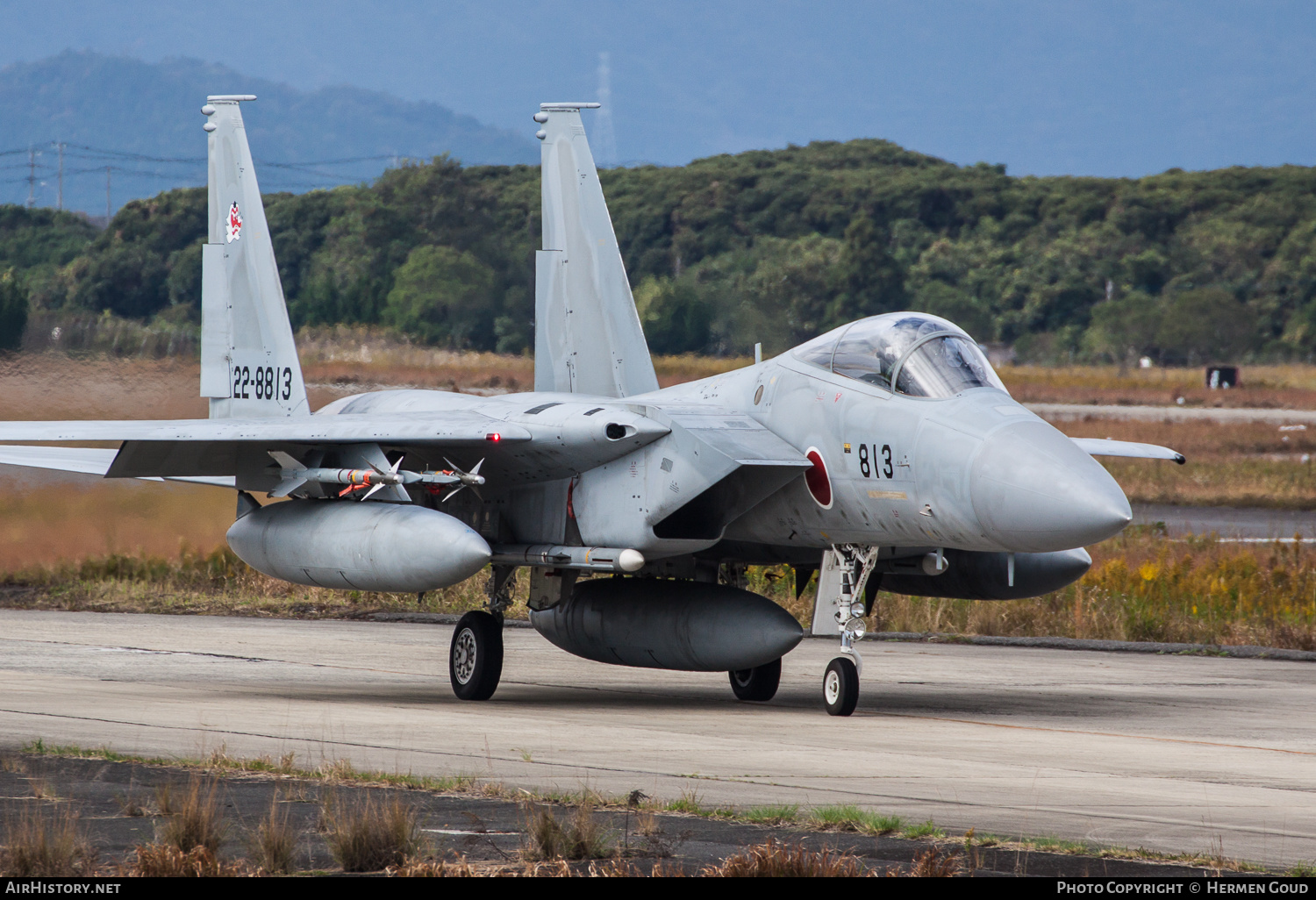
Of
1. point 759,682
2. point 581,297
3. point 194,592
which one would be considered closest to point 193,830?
point 759,682

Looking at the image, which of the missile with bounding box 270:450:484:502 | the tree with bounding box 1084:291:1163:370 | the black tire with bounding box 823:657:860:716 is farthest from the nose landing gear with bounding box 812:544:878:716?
the tree with bounding box 1084:291:1163:370

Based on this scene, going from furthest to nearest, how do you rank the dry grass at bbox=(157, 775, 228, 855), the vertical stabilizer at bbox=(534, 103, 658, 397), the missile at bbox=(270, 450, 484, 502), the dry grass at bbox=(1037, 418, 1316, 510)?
the dry grass at bbox=(1037, 418, 1316, 510) → the vertical stabilizer at bbox=(534, 103, 658, 397) → the missile at bbox=(270, 450, 484, 502) → the dry grass at bbox=(157, 775, 228, 855)

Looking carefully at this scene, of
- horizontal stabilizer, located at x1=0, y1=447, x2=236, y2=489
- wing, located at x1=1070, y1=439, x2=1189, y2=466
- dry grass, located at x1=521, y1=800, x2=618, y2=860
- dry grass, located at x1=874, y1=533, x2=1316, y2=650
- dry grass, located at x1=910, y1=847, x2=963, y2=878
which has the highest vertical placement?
wing, located at x1=1070, y1=439, x2=1189, y2=466

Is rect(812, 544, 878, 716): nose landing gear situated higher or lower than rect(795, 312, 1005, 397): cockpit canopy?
lower

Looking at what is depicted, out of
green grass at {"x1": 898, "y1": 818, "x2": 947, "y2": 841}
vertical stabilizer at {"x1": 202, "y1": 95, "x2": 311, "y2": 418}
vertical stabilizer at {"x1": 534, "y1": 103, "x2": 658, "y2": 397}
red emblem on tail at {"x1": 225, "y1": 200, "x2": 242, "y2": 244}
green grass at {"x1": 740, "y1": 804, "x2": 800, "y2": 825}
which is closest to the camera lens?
green grass at {"x1": 898, "y1": 818, "x2": 947, "y2": 841}

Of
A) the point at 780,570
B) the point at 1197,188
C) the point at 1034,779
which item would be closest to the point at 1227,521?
the point at 780,570

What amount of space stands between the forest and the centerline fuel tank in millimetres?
8763

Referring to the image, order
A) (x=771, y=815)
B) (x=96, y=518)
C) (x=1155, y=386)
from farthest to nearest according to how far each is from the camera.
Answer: (x=1155, y=386) < (x=96, y=518) < (x=771, y=815)

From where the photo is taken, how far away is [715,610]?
12305 mm

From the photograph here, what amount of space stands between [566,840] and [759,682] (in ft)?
23.2

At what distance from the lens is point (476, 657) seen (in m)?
12.9

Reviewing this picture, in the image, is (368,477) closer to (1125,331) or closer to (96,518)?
(96,518)

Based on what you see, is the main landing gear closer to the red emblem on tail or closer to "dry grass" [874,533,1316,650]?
the red emblem on tail

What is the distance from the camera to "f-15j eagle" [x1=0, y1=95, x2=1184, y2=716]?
10633 mm
